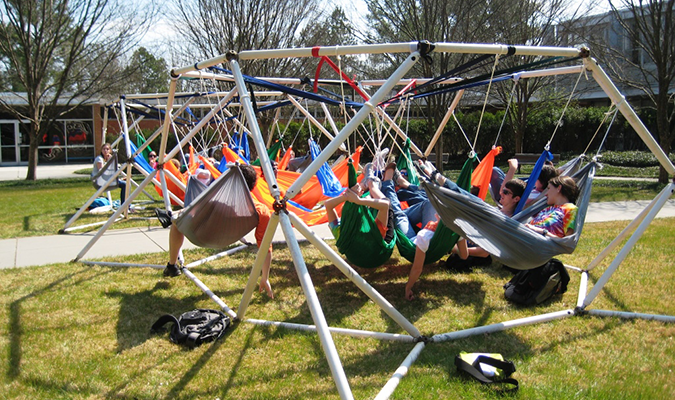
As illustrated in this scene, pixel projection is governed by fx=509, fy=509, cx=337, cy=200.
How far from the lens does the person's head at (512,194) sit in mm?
5223

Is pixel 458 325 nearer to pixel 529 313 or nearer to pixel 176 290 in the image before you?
pixel 529 313

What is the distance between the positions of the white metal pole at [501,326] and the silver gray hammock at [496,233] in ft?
1.60

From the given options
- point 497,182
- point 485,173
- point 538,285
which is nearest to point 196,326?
point 538,285

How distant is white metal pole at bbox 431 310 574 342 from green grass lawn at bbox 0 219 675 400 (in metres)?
0.05

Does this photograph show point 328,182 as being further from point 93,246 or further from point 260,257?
point 93,246

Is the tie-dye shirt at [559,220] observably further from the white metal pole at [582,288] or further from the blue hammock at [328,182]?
the blue hammock at [328,182]

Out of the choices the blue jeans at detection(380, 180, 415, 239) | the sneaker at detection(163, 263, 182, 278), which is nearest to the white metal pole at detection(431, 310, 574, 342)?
the blue jeans at detection(380, 180, 415, 239)

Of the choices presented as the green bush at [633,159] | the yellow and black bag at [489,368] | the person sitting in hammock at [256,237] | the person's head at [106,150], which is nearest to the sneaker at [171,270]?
the person sitting in hammock at [256,237]

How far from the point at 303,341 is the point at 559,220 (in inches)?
90.9

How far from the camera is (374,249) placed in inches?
174

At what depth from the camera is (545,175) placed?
Answer: 17.5ft

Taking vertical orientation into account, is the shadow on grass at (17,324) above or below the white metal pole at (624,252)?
below

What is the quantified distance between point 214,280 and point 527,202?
3397 millimetres

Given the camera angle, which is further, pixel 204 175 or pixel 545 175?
pixel 204 175
